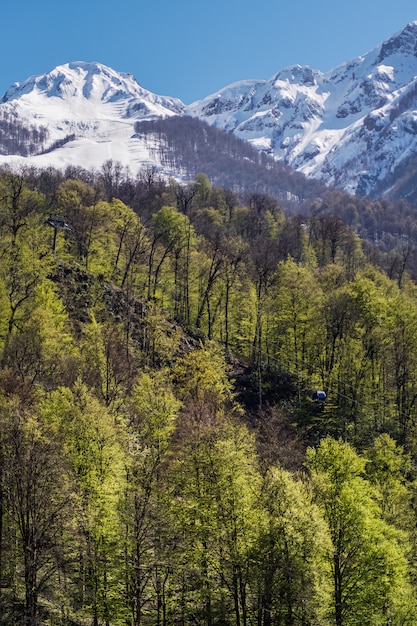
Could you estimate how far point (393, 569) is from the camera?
33.9 meters

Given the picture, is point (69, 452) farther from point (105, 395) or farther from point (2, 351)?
point (2, 351)

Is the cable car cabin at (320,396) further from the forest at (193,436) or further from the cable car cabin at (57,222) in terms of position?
the cable car cabin at (57,222)

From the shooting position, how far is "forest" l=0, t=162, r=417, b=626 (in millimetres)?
28844

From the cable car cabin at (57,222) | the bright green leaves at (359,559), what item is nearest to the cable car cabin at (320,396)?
the bright green leaves at (359,559)

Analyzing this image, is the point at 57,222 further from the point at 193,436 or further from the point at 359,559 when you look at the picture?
the point at 359,559

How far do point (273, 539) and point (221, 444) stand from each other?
5569 mm

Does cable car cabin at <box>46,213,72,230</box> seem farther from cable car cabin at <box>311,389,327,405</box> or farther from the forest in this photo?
cable car cabin at <box>311,389,327,405</box>

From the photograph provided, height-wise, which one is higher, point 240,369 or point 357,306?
point 357,306

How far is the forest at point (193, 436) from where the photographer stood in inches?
1136

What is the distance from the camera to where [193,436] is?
1328 inches

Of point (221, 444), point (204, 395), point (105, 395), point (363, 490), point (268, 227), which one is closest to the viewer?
point (221, 444)

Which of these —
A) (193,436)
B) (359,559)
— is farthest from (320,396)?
(193,436)

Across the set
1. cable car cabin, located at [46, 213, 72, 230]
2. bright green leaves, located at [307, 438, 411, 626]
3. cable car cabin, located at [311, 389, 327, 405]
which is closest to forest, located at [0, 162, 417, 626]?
bright green leaves, located at [307, 438, 411, 626]

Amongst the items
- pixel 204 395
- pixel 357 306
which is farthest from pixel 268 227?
pixel 204 395
